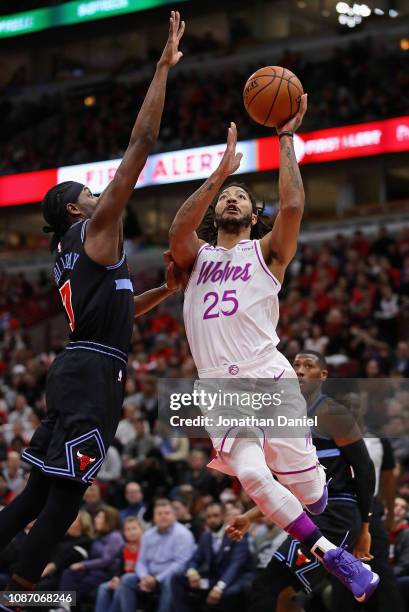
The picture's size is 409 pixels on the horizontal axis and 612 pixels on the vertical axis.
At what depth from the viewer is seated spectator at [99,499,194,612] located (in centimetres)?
998

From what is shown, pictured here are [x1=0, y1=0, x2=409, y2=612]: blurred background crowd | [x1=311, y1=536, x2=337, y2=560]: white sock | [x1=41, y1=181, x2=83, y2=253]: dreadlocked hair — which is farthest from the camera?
[x1=0, y1=0, x2=409, y2=612]: blurred background crowd

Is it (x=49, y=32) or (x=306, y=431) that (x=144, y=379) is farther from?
(x=49, y=32)

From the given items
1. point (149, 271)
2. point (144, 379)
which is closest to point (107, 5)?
point (149, 271)

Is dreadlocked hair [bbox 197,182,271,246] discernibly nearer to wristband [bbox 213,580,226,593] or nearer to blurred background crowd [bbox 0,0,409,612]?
blurred background crowd [bbox 0,0,409,612]

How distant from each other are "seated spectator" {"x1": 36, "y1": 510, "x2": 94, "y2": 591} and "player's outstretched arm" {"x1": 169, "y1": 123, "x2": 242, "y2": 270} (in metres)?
5.21

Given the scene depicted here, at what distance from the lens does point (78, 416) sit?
16.6 ft

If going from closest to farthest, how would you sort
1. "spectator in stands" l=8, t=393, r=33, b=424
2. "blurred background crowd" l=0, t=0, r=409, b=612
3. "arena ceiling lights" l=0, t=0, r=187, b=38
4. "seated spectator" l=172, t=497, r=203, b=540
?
"blurred background crowd" l=0, t=0, r=409, b=612
"seated spectator" l=172, t=497, r=203, b=540
"spectator in stands" l=8, t=393, r=33, b=424
"arena ceiling lights" l=0, t=0, r=187, b=38

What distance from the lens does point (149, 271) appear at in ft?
79.2

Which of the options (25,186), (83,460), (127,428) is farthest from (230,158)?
(25,186)

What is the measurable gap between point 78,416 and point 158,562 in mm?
5449

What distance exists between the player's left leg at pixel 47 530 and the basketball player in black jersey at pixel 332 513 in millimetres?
1826

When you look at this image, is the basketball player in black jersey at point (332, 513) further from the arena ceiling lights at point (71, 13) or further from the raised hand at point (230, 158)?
the arena ceiling lights at point (71, 13)

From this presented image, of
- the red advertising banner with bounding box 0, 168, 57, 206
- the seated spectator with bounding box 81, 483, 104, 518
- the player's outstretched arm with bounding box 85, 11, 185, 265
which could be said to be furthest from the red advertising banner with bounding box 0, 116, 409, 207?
the player's outstretched arm with bounding box 85, 11, 185, 265

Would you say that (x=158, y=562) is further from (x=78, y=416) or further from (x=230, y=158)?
(x=230, y=158)
